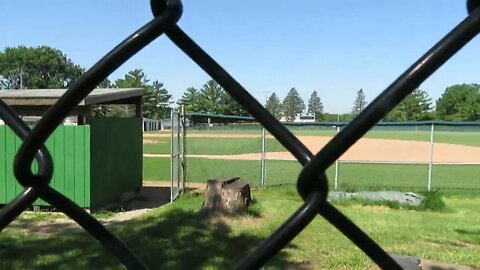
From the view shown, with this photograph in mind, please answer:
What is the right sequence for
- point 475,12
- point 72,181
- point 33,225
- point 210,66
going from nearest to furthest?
point 475,12, point 210,66, point 33,225, point 72,181

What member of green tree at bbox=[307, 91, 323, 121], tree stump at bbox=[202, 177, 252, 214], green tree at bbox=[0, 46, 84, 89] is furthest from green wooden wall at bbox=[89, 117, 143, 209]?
green tree at bbox=[307, 91, 323, 121]

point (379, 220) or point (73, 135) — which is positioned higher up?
point (73, 135)

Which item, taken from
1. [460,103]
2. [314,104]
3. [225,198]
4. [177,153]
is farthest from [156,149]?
[314,104]

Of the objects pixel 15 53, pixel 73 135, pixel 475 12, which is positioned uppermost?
pixel 15 53

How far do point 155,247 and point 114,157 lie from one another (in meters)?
4.44

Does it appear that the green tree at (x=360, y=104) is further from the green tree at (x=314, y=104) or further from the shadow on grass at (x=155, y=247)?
the green tree at (x=314, y=104)

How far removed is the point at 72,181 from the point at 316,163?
29.7 ft

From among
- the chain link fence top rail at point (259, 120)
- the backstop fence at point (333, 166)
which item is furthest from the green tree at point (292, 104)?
the chain link fence top rail at point (259, 120)

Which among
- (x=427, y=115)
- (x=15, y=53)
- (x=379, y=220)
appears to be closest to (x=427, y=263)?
(x=379, y=220)

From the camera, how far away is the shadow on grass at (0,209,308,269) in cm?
540

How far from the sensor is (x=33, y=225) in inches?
305

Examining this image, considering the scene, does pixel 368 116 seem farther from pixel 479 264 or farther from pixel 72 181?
pixel 72 181

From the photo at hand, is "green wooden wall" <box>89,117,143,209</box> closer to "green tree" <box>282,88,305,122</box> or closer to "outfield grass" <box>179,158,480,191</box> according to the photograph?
"outfield grass" <box>179,158,480,191</box>

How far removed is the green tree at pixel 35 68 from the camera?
61.3m
